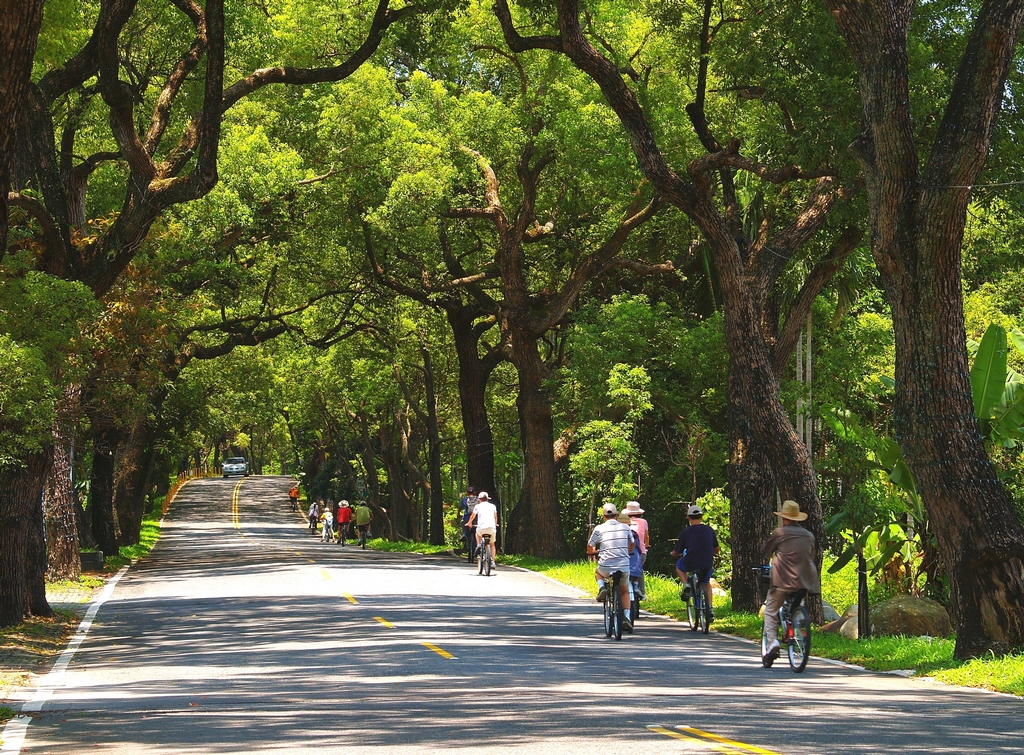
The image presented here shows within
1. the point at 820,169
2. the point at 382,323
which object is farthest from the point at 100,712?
the point at 382,323

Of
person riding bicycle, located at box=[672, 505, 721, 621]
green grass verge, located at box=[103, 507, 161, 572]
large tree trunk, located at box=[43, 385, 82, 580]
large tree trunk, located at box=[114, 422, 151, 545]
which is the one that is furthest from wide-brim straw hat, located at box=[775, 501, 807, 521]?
large tree trunk, located at box=[114, 422, 151, 545]

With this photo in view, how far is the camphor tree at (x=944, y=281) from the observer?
14.7 m

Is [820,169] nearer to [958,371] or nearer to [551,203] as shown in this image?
[958,371]

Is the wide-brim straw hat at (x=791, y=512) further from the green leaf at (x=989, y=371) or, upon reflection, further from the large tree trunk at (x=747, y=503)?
the large tree trunk at (x=747, y=503)

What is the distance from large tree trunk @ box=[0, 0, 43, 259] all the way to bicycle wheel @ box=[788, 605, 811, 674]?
30.2 feet

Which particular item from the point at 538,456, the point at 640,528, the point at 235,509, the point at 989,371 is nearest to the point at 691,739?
the point at 989,371

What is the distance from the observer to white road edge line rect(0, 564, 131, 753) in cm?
971

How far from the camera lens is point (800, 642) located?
46.7 ft

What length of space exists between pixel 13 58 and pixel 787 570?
376 inches

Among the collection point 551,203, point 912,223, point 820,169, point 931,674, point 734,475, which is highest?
point 551,203

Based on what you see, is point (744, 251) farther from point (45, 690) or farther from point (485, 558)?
point (45, 690)

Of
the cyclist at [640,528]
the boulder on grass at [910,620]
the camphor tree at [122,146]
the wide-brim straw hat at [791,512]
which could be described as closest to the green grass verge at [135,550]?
the camphor tree at [122,146]

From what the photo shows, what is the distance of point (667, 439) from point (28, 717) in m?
25.6

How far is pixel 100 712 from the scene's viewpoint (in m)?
11.1
